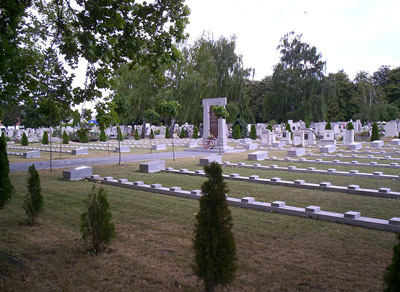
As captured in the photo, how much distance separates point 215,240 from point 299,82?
4317 cm

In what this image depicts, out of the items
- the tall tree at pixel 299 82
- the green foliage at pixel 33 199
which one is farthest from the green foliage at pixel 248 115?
the green foliage at pixel 33 199

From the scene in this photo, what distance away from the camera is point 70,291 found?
3.60 m

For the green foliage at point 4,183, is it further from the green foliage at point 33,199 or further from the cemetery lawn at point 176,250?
the green foliage at point 33,199

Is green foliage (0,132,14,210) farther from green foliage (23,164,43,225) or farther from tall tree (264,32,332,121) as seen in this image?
tall tree (264,32,332,121)

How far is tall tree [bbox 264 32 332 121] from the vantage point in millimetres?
43000

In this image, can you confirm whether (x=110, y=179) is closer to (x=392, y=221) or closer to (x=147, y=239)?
(x=147, y=239)

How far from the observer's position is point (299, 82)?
43.4 metres

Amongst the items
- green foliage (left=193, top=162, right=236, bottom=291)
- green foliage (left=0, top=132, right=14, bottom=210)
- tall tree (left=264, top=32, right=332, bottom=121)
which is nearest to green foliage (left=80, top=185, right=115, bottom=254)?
green foliage (left=193, top=162, right=236, bottom=291)

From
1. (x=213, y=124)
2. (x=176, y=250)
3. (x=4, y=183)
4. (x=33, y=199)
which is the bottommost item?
(x=176, y=250)

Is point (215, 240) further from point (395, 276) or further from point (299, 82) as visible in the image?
point (299, 82)

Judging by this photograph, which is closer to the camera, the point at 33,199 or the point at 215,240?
the point at 215,240

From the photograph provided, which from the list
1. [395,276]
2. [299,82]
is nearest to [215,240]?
[395,276]

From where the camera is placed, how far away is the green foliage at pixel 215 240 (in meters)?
3.26

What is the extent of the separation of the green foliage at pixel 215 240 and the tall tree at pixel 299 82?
42.2 metres
